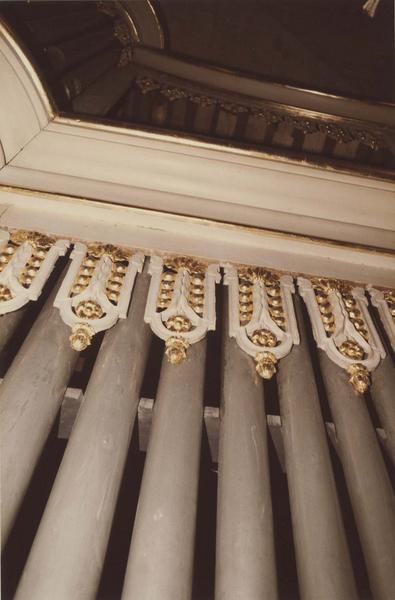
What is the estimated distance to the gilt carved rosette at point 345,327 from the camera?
55.5 inches

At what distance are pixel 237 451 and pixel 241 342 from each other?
39cm

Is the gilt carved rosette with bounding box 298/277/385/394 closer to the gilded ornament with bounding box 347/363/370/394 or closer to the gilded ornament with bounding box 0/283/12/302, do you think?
the gilded ornament with bounding box 347/363/370/394

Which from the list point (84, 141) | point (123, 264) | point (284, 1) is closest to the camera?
point (123, 264)

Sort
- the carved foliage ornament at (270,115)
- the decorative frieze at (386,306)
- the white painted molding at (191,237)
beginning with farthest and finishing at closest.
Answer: the carved foliage ornament at (270,115), the white painted molding at (191,237), the decorative frieze at (386,306)

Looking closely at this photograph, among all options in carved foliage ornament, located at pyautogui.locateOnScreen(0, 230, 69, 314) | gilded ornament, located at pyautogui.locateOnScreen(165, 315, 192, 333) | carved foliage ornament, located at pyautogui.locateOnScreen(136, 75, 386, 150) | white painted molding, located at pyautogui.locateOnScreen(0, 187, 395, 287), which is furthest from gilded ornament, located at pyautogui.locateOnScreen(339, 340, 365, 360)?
carved foliage ornament, located at pyautogui.locateOnScreen(136, 75, 386, 150)

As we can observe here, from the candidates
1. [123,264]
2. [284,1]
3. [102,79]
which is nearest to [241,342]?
[123,264]

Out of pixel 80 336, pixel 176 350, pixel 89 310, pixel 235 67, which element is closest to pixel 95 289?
pixel 89 310

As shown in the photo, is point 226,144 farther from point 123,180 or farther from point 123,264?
point 123,264

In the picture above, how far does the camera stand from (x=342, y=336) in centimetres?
148

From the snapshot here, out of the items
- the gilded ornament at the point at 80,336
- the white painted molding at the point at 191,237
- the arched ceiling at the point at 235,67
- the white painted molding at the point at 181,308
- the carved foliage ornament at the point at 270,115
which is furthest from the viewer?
the carved foliage ornament at the point at 270,115

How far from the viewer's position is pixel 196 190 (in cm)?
184

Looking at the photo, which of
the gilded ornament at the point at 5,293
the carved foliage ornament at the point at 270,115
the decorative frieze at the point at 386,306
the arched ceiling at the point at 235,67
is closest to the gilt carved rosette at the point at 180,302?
the gilded ornament at the point at 5,293

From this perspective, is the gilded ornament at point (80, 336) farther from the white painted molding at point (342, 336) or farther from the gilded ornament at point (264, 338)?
the white painted molding at point (342, 336)

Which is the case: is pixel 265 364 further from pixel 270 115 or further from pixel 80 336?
pixel 270 115
